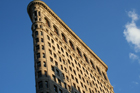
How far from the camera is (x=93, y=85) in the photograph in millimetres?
80375

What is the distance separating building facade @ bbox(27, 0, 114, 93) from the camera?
56.5 m

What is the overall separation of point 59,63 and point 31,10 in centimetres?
2624

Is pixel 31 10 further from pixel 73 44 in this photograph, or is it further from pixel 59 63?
pixel 59 63

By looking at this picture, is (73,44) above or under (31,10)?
under

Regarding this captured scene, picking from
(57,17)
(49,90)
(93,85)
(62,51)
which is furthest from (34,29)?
(93,85)

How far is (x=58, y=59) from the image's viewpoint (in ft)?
215

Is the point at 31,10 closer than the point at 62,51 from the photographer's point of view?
No

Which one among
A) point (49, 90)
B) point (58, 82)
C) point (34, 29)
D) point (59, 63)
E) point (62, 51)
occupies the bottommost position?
point (49, 90)

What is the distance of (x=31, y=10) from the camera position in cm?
8025

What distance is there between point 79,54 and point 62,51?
693 inches

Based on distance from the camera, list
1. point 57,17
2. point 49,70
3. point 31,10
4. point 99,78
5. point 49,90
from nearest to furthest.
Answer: point 49,90, point 49,70, point 31,10, point 57,17, point 99,78

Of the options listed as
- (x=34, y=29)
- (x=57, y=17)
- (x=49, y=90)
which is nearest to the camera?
(x=49, y=90)

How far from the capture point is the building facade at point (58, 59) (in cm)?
5652

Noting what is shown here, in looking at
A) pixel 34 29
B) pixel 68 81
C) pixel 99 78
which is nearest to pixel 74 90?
pixel 68 81
